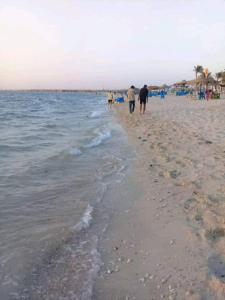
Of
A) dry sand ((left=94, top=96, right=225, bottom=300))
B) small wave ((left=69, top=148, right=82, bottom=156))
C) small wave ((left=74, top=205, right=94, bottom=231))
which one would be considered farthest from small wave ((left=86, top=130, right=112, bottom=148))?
small wave ((left=74, top=205, right=94, bottom=231))

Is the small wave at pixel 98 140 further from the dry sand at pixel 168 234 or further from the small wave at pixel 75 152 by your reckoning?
the dry sand at pixel 168 234

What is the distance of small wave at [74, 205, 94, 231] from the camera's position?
4113 millimetres

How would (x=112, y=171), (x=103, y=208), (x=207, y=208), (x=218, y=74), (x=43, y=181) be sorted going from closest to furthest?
1. (x=207, y=208)
2. (x=103, y=208)
3. (x=43, y=181)
4. (x=112, y=171)
5. (x=218, y=74)

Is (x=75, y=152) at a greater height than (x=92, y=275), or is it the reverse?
(x=92, y=275)

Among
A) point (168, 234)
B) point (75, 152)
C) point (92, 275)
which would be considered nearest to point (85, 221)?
point (168, 234)

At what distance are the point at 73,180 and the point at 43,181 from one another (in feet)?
1.74

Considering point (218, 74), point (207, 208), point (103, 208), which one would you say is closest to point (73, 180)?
point (103, 208)

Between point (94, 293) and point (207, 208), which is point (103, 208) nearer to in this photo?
point (207, 208)

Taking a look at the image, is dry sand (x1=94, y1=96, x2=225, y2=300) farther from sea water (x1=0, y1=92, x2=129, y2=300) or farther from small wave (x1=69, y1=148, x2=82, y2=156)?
small wave (x1=69, y1=148, x2=82, y2=156)

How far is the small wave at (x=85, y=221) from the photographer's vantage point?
4.11 meters

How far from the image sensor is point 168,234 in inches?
149

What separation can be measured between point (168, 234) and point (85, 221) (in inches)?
41.1

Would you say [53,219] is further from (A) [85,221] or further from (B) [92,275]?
(B) [92,275]

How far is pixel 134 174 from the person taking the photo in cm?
650
